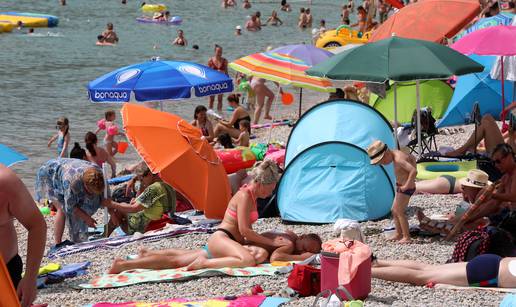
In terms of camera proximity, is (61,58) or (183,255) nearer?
(183,255)

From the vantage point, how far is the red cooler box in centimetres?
627

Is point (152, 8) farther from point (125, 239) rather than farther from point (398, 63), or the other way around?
point (125, 239)

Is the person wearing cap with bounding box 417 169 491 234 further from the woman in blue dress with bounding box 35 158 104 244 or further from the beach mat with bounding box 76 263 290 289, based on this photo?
the woman in blue dress with bounding box 35 158 104 244

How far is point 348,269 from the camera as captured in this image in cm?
624

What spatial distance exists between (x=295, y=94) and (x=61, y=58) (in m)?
10.5

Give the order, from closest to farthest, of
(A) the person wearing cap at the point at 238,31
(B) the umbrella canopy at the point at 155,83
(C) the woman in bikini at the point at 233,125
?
(B) the umbrella canopy at the point at 155,83, (C) the woman in bikini at the point at 233,125, (A) the person wearing cap at the point at 238,31

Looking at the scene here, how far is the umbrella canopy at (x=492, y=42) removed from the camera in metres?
11.5

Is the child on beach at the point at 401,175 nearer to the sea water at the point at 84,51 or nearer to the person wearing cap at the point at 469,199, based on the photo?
the person wearing cap at the point at 469,199

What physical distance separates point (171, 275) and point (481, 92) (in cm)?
788

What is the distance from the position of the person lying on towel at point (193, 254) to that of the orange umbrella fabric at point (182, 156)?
162 cm

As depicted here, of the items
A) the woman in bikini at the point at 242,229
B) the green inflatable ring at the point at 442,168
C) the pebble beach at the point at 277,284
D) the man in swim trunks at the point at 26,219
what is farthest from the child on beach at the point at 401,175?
the man in swim trunks at the point at 26,219

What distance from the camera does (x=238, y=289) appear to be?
7.02 metres

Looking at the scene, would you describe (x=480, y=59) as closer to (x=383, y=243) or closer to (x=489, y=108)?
(x=489, y=108)

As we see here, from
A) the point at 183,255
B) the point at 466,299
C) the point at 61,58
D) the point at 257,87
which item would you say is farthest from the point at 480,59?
the point at 61,58
